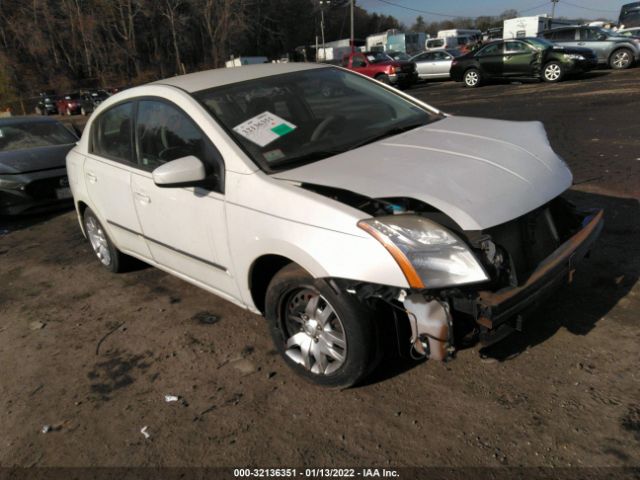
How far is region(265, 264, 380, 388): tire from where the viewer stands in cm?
258

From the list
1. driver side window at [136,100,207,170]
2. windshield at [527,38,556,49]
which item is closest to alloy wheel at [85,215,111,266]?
driver side window at [136,100,207,170]

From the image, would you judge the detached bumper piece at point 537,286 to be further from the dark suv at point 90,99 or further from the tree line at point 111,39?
the tree line at point 111,39

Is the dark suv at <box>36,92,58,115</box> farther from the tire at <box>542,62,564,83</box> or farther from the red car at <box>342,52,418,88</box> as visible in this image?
the tire at <box>542,62,564,83</box>

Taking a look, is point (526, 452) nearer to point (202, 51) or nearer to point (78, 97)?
point (78, 97)

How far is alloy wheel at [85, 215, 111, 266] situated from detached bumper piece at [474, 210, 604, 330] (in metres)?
3.62

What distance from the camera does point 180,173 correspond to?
2.95 meters

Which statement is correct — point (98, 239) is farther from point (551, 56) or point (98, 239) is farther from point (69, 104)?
point (69, 104)

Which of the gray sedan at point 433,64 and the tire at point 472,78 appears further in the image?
the gray sedan at point 433,64

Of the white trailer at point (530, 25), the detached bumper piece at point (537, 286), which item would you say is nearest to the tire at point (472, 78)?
the detached bumper piece at point (537, 286)

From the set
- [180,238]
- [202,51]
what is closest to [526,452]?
[180,238]

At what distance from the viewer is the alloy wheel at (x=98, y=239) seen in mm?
4801

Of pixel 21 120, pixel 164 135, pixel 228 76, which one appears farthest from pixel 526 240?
pixel 21 120

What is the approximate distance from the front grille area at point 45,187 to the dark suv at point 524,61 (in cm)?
1538

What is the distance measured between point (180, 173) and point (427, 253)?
4.89 ft
